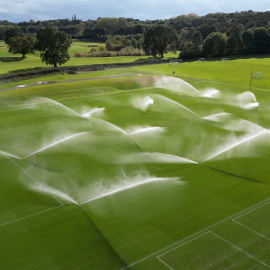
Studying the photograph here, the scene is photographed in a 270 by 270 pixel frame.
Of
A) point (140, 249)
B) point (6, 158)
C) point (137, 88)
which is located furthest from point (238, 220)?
point (137, 88)

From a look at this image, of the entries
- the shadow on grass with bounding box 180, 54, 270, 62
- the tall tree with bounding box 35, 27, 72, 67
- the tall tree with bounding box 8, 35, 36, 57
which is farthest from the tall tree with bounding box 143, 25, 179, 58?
the tall tree with bounding box 35, 27, 72, 67

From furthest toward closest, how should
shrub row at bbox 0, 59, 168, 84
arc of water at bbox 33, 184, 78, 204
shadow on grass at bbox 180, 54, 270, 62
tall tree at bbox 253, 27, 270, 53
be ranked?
1. tall tree at bbox 253, 27, 270, 53
2. shadow on grass at bbox 180, 54, 270, 62
3. shrub row at bbox 0, 59, 168, 84
4. arc of water at bbox 33, 184, 78, 204

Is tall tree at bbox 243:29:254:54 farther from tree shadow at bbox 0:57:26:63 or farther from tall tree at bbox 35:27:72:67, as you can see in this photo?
tree shadow at bbox 0:57:26:63

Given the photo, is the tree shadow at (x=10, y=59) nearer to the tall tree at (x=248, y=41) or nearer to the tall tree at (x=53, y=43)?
the tall tree at (x=53, y=43)

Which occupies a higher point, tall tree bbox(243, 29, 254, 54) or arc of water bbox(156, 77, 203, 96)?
tall tree bbox(243, 29, 254, 54)

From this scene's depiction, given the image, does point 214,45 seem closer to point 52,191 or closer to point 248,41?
point 248,41
